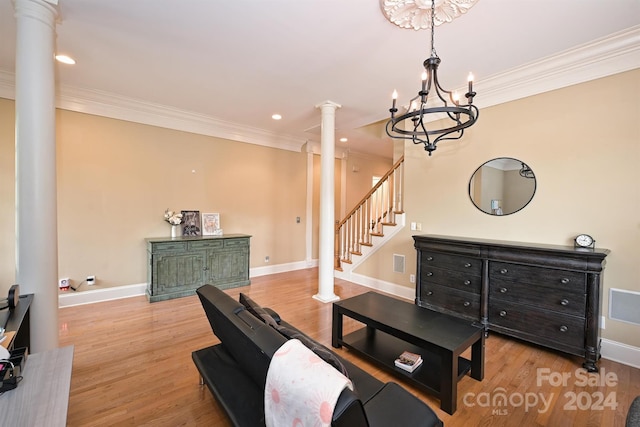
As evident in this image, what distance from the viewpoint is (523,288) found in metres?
2.81

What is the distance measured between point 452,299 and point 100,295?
4824mm

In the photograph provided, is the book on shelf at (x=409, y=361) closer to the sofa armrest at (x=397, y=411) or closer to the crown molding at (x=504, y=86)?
the sofa armrest at (x=397, y=411)

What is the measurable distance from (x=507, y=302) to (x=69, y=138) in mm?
5816

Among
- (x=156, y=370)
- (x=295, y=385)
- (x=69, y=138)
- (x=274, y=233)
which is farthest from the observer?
(x=274, y=233)

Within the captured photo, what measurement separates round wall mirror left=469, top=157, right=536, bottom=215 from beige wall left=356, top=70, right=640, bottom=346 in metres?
0.07

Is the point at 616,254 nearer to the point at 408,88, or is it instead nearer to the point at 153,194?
the point at 408,88

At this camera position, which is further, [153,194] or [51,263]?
[153,194]

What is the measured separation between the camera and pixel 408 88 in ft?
11.7

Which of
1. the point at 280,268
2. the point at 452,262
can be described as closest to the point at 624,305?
the point at 452,262

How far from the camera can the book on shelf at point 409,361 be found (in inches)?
87.7

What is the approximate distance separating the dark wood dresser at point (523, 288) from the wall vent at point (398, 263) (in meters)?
0.83

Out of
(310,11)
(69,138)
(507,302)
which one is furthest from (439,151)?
(69,138)

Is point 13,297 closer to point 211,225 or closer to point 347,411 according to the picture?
point 347,411

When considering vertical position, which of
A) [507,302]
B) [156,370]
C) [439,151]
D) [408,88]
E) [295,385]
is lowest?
[156,370]
